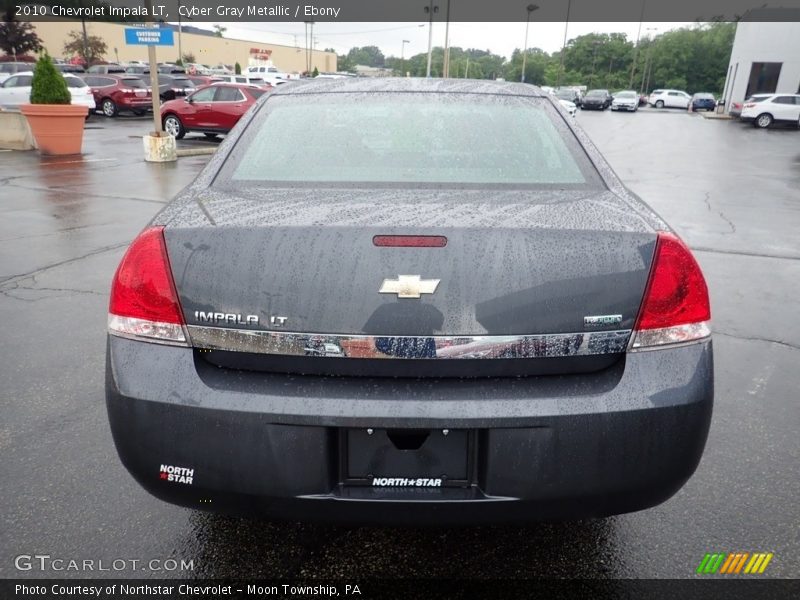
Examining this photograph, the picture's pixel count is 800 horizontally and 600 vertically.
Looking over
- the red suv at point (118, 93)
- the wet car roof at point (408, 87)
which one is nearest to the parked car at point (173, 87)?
the red suv at point (118, 93)

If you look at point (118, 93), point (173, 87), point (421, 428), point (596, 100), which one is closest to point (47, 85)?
point (118, 93)

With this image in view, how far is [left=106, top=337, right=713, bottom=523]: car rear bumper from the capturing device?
1.69m

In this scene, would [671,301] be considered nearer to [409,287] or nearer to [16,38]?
[409,287]

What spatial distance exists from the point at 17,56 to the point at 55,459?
55.0 metres

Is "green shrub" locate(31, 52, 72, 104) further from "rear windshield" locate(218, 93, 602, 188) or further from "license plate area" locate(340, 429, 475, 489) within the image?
"license plate area" locate(340, 429, 475, 489)

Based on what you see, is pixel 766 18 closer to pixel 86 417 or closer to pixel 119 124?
pixel 119 124

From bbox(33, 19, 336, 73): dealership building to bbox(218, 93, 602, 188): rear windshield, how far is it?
215ft

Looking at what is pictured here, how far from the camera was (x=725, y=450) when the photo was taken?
9.82ft

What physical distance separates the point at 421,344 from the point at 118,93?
27299mm

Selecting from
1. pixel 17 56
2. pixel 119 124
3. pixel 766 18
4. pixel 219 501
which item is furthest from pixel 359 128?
pixel 17 56

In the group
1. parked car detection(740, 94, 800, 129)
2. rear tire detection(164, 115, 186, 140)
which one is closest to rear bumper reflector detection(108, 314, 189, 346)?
rear tire detection(164, 115, 186, 140)

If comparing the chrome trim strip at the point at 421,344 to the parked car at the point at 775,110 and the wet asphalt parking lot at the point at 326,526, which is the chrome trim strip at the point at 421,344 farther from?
the parked car at the point at 775,110

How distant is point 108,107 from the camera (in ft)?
84.6

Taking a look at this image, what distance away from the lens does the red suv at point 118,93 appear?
25234 mm
